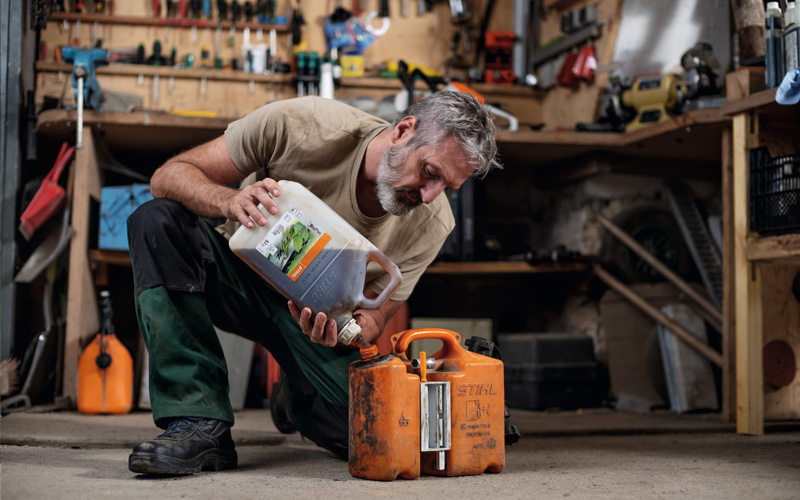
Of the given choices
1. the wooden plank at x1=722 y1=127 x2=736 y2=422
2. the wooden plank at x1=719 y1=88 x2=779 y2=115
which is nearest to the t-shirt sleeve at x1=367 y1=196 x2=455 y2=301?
the wooden plank at x1=719 y1=88 x2=779 y2=115

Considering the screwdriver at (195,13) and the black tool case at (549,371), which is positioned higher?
the screwdriver at (195,13)

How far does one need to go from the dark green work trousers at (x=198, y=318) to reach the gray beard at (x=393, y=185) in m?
0.45

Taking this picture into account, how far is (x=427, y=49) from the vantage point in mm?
5426

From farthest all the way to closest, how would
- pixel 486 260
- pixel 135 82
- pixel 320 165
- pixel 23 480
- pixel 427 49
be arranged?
1. pixel 427 49
2. pixel 135 82
3. pixel 486 260
4. pixel 320 165
5. pixel 23 480

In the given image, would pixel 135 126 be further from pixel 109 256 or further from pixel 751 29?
pixel 751 29

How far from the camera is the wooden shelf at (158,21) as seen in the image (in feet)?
16.2

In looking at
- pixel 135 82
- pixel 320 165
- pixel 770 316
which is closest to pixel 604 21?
pixel 770 316

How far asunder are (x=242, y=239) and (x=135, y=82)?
360cm

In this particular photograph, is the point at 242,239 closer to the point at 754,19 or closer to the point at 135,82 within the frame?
the point at 754,19

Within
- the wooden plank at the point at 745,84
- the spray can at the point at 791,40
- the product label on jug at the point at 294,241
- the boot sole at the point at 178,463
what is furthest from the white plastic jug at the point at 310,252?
the wooden plank at the point at 745,84

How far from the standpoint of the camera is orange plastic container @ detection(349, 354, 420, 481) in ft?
5.17

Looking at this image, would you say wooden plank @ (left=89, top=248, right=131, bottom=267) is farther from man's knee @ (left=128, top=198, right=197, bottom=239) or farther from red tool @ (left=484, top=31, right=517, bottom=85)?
red tool @ (left=484, top=31, right=517, bottom=85)

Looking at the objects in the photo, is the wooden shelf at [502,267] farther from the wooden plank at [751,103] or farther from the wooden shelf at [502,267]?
the wooden plank at [751,103]

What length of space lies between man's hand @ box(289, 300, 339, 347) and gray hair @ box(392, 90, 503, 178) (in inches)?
17.4
